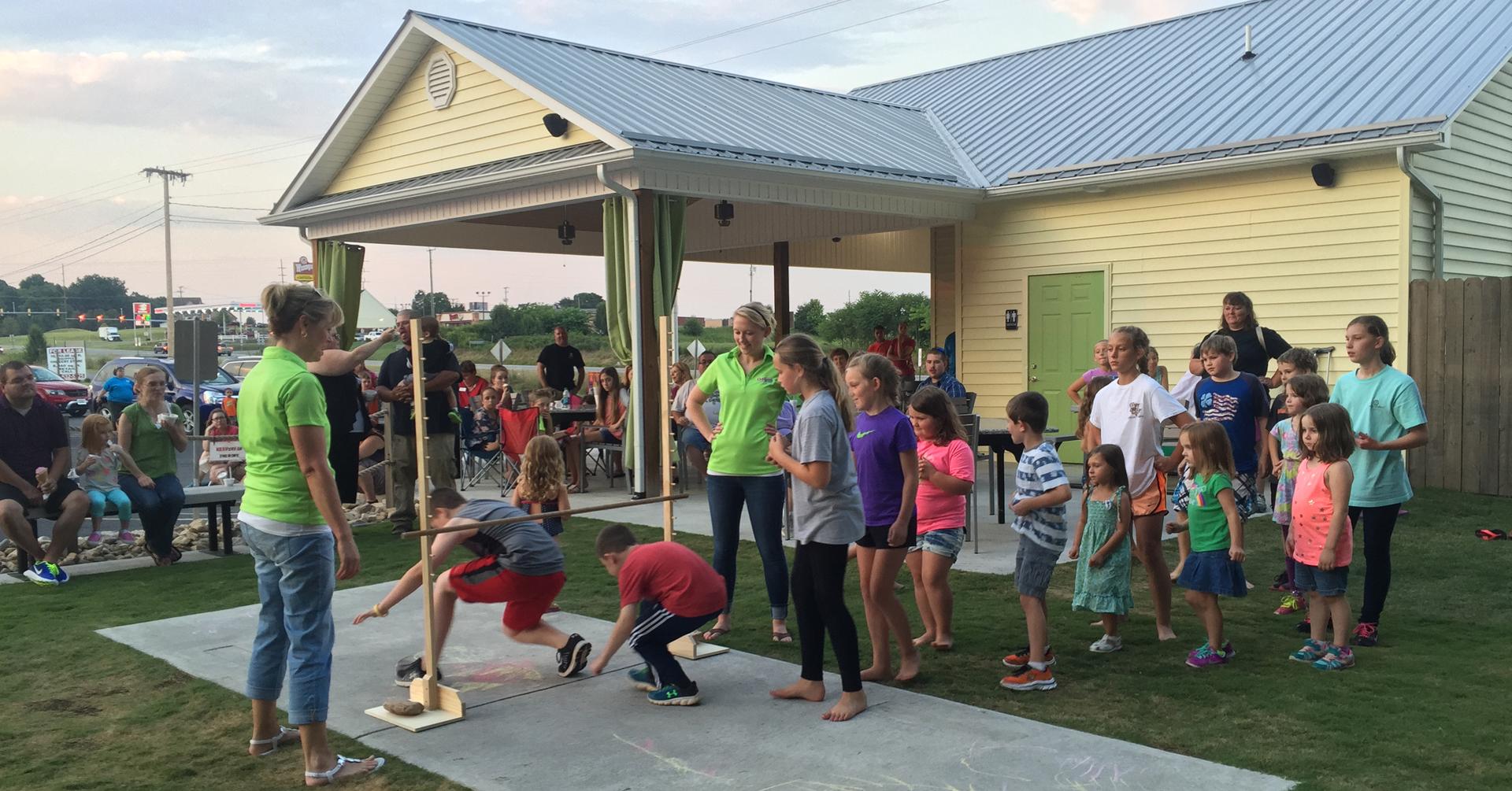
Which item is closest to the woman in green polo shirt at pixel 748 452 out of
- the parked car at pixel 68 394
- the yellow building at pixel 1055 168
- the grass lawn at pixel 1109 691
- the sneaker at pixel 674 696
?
the grass lawn at pixel 1109 691

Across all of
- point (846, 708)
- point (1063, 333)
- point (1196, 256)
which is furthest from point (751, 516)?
point (1063, 333)

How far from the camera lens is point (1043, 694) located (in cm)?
507

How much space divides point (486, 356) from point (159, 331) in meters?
60.0

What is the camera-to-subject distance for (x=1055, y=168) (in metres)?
13.8

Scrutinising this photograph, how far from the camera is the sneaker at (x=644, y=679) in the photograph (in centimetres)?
520

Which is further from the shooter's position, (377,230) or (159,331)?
(159,331)

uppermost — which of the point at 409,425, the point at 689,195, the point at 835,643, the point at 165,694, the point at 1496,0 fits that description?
the point at 1496,0

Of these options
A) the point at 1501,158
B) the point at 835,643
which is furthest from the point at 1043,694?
the point at 1501,158

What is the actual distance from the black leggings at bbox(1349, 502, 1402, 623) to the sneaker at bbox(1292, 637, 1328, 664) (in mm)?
544

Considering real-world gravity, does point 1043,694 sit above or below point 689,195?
below

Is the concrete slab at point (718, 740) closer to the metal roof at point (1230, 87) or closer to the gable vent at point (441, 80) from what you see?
the metal roof at point (1230, 87)

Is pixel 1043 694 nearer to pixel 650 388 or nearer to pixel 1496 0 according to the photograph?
pixel 650 388

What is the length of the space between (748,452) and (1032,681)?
1.71m

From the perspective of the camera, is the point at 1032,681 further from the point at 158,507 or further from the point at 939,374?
the point at 158,507
